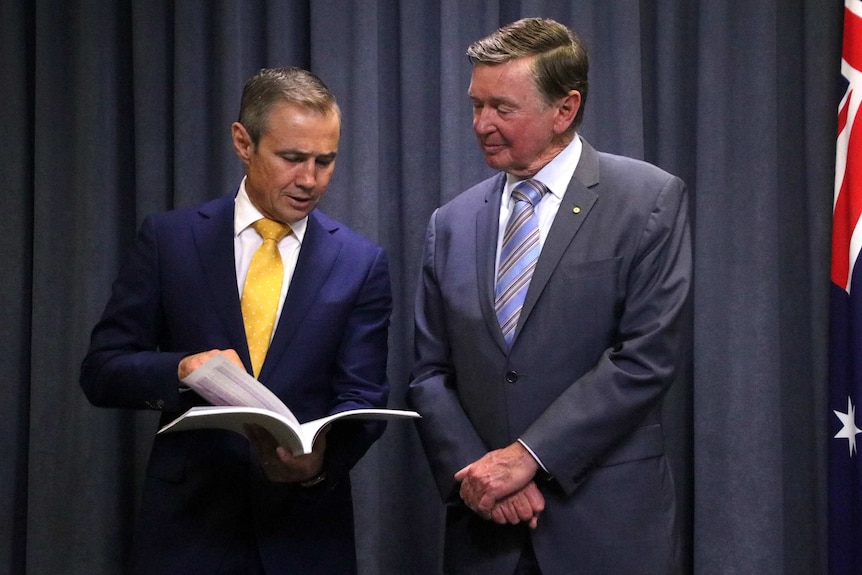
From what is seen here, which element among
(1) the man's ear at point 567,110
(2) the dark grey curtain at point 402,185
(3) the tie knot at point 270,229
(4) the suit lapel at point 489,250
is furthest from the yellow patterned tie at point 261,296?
(2) the dark grey curtain at point 402,185

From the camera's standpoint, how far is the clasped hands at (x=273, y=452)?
2.06 metres

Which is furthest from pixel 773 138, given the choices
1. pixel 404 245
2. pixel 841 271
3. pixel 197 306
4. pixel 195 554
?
pixel 195 554

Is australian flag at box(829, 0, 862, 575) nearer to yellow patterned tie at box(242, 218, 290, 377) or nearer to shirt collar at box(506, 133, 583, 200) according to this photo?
shirt collar at box(506, 133, 583, 200)

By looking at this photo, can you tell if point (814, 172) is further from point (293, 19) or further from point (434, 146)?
point (293, 19)

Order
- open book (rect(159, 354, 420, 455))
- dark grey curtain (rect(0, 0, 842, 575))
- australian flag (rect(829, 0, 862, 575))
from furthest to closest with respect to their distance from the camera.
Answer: dark grey curtain (rect(0, 0, 842, 575)) → australian flag (rect(829, 0, 862, 575)) → open book (rect(159, 354, 420, 455))

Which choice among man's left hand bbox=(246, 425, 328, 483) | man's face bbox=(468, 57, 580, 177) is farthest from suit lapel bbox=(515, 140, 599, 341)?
man's left hand bbox=(246, 425, 328, 483)

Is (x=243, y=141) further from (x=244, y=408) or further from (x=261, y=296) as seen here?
(x=244, y=408)

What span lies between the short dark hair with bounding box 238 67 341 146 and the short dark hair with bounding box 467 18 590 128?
0.37m

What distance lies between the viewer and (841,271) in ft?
9.59

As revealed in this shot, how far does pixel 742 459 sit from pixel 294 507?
1.38 metres

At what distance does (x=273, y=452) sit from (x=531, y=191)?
2.66 feet

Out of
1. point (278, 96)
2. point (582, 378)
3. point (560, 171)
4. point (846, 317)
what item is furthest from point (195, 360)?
point (846, 317)

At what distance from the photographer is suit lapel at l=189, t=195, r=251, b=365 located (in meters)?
2.22

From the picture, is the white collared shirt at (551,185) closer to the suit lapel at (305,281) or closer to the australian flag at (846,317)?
the suit lapel at (305,281)
